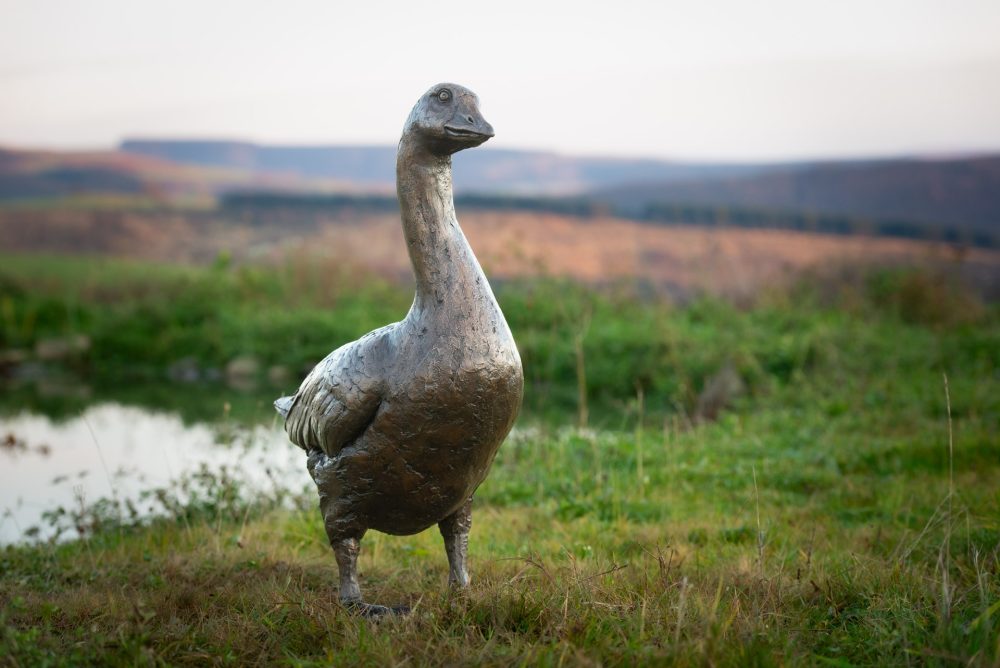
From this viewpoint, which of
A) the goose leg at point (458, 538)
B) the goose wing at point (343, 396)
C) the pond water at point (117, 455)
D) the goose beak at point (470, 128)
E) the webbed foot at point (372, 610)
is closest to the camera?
the goose beak at point (470, 128)

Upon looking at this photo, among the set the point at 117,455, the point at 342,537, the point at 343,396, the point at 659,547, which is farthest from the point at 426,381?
the point at 117,455

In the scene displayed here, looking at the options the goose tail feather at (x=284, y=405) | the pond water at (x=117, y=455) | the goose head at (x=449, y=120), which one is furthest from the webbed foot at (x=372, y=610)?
the pond water at (x=117, y=455)

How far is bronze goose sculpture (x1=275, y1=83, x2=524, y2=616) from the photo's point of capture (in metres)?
3.31

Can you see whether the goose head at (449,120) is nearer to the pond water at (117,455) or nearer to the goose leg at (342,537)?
the goose leg at (342,537)

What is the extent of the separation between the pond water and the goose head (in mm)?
3123

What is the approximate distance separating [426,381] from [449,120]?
0.96m

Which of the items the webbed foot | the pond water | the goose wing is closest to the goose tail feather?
the goose wing

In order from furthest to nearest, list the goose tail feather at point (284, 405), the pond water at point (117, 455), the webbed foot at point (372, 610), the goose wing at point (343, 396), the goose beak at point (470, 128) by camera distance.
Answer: the pond water at point (117, 455), the goose tail feather at point (284, 405), the webbed foot at point (372, 610), the goose wing at point (343, 396), the goose beak at point (470, 128)

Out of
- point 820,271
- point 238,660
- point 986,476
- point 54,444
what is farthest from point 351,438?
point 820,271

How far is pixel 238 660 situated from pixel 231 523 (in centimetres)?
247

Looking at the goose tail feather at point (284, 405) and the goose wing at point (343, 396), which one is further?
the goose tail feather at point (284, 405)

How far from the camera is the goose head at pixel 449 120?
328 cm

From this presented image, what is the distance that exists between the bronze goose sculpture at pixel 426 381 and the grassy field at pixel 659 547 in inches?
18.5

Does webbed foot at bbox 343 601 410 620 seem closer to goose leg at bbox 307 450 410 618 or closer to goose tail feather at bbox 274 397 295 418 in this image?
goose leg at bbox 307 450 410 618
